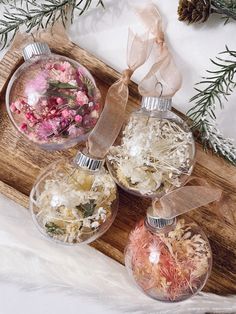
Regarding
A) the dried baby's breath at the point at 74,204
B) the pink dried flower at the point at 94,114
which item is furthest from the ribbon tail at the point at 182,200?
the pink dried flower at the point at 94,114

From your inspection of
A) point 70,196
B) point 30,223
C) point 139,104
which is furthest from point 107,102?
point 30,223

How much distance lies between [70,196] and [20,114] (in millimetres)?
196

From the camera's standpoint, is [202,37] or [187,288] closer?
[187,288]

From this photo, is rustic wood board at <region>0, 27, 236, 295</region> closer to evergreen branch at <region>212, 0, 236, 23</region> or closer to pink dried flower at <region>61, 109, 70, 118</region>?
pink dried flower at <region>61, 109, 70, 118</region>

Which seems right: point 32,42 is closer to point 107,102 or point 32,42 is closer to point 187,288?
point 107,102

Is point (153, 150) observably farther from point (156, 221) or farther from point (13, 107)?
point (13, 107)

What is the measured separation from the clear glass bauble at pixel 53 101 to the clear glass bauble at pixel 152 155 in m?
0.09

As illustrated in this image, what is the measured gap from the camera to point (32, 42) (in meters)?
1.16

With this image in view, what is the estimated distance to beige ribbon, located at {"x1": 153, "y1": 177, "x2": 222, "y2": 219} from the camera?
42.3 inches

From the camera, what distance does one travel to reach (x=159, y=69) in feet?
3.73

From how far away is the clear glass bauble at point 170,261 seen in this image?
3.48ft

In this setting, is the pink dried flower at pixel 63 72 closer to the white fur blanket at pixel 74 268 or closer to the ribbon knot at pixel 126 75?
the ribbon knot at pixel 126 75

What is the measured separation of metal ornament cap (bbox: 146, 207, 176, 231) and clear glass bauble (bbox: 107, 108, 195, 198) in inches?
1.6

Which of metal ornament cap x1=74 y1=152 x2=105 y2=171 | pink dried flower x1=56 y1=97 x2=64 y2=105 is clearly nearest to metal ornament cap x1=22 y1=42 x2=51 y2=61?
pink dried flower x1=56 y1=97 x2=64 y2=105
